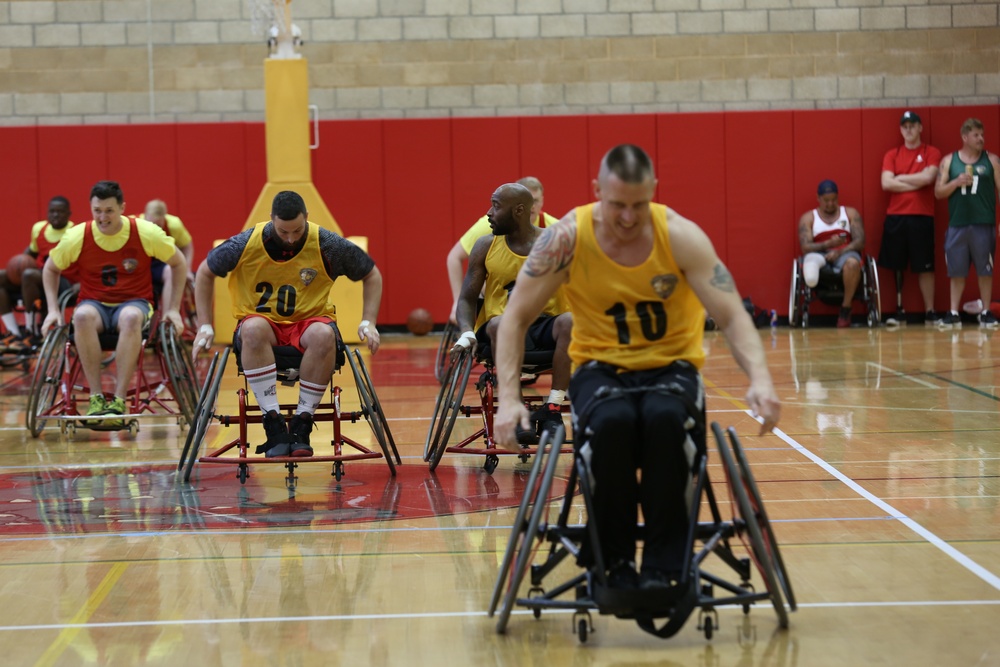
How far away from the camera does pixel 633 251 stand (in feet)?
11.2

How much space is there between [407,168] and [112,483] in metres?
7.33

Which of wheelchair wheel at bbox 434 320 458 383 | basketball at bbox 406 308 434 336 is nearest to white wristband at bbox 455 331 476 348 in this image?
wheelchair wheel at bbox 434 320 458 383

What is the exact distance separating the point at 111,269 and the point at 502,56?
6.51 meters

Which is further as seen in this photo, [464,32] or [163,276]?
[464,32]

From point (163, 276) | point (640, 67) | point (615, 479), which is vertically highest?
point (640, 67)

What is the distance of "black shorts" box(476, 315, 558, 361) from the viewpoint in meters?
5.57

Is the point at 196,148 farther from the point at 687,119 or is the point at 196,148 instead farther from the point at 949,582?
the point at 949,582

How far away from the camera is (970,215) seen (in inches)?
469

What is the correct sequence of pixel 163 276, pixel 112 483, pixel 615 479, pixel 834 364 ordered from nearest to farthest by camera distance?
pixel 615 479
pixel 112 483
pixel 163 276
pixel 834 364

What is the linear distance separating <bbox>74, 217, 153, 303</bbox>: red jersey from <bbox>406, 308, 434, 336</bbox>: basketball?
5513 mm

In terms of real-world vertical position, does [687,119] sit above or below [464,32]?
below

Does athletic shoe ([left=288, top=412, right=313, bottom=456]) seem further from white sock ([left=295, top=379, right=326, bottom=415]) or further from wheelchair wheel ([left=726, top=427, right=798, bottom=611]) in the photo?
wheelchair wheel ([left=726, top=427, right=798, bottom=611])

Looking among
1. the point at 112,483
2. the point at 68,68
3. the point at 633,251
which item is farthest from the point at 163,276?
the point at 68,68

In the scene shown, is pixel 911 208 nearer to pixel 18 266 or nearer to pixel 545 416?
pixel 18 266
